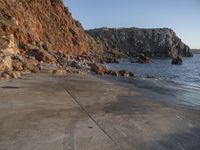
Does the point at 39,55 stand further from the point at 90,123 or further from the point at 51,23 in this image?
the point at 51,23

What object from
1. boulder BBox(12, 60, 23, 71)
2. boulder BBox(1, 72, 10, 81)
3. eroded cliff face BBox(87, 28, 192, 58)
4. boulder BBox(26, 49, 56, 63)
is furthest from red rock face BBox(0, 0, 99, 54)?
eroded cliff face BBox(87, 28, 192, 58)

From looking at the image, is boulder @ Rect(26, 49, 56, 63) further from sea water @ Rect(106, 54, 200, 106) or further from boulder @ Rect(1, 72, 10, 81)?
boulder @ Rect(1, 72, 10, 81)

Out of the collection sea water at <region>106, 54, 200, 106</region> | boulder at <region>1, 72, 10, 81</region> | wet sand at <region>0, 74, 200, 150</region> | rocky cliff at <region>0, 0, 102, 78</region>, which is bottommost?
sea water at <region>106, 54, 200, 106</region>

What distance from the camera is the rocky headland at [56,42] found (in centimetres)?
2177

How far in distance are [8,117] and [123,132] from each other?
109 inches

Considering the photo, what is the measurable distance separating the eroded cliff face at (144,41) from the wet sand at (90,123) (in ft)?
427

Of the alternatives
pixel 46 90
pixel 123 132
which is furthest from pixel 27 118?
pixel 46 90

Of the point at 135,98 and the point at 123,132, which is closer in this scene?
the point at 123,132

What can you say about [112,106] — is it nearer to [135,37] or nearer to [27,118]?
[27,118]

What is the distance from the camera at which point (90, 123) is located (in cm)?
789

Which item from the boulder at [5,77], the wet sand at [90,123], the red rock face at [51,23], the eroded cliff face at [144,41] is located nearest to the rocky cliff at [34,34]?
the red rock face at [51,23]

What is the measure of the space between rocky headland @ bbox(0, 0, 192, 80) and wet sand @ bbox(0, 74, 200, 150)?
488cm

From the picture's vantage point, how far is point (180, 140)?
716 centimetres

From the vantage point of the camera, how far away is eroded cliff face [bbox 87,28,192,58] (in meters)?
145
